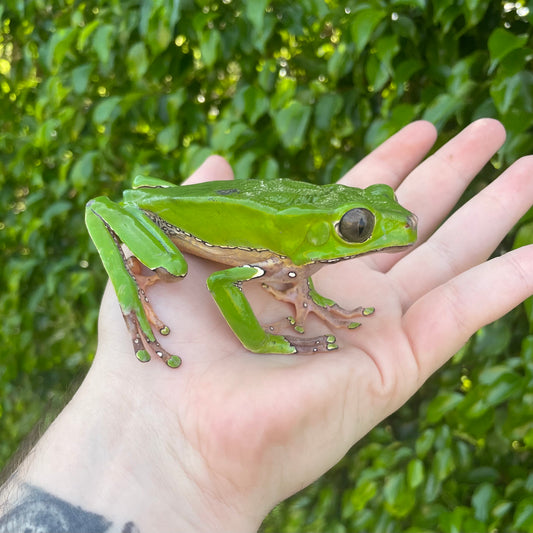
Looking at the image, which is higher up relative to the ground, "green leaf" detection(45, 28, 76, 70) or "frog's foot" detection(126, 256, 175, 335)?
"green leaf" detection(45, 28, 76, 70)

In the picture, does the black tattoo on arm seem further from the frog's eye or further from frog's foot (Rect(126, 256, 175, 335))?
the frog's eye

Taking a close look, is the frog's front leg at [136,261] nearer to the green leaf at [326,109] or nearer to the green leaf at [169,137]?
the green leaf at [169,137]

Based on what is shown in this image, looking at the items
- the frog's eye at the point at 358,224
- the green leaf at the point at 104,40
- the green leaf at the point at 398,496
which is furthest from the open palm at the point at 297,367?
the green leaf at the point at 104,40

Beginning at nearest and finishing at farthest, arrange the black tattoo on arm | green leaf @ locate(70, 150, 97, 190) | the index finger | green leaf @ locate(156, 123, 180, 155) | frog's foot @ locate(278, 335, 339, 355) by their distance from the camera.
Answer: the black tattoo on arm → frog's foot @ locate(278, 335, 339, 355) → the index finger → green leaf @ locate(156, 123, 180, 155) → green leaf @ locate(70, 150, 97, 190)

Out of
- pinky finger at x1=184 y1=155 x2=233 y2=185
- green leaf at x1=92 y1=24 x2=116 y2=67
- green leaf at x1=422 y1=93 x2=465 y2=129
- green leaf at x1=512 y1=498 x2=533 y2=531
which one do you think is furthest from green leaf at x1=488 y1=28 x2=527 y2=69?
green leaf at x1=92 y1=24 x2=116 y2=67

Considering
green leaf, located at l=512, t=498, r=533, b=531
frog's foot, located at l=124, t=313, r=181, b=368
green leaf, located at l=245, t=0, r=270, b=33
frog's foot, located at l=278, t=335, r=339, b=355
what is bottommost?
green leaf, located at l=512, t=498, r=533, b=531

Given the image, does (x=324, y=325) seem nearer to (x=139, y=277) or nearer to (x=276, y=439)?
(x=276, y=439)

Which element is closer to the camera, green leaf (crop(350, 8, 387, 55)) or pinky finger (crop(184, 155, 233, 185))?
green leaf (crop(350, 8, 387, 55))

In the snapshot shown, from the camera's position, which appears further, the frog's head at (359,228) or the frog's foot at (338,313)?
the frog's foot at (338,313)

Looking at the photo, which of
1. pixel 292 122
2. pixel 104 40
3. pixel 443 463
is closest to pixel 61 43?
pixel 104 40
